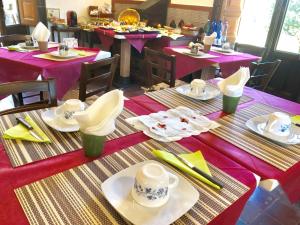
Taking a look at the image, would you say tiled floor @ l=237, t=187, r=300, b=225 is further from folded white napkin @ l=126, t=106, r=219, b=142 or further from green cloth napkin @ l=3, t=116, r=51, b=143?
green cloth napkin @ l=3, t=116, r=51, b=143

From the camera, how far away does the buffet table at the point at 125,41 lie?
316cm

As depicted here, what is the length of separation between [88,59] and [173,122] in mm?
1186

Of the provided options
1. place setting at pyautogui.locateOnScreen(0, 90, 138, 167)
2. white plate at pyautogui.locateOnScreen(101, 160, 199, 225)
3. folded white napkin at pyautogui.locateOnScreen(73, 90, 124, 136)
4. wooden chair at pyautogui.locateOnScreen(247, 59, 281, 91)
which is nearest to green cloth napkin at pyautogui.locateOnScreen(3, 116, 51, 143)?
place setting at pyautogui.locateOnScreen(0, 90, 138, 167)

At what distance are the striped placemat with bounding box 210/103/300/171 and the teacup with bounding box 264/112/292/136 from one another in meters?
0.05

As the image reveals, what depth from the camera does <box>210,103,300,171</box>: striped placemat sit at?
84 centimetres

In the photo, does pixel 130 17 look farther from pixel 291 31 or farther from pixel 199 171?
pixel 199 171

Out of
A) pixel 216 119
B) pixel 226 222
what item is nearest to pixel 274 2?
pixel 216 119

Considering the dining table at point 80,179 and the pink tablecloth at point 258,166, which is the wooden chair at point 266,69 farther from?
the dining table at point 80,179

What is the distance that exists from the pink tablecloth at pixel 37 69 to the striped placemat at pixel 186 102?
0.78 meters

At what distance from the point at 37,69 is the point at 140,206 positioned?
1.40m

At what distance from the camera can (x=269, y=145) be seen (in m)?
0.92

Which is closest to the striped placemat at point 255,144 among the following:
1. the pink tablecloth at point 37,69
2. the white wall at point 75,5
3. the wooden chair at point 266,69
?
the wooden chair at point 266,69

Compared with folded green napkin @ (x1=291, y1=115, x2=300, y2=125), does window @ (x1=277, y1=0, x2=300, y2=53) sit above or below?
above

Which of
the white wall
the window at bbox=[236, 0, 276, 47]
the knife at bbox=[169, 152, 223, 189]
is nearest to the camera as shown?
the knife at bbox=[169, 152, 223, 189]
